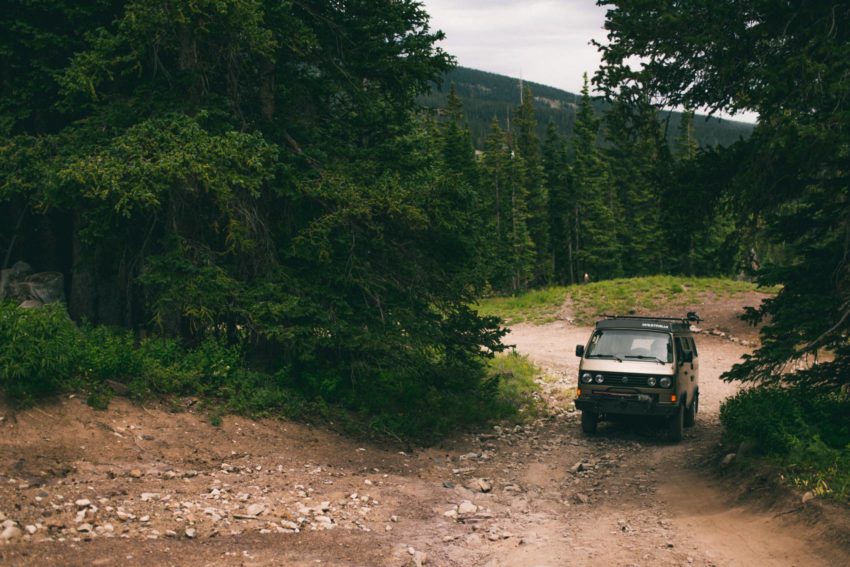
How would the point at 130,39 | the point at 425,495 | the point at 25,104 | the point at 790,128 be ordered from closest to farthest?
the point at 790,128
the point at 425,495
the point at 130,39
the point at 25,104

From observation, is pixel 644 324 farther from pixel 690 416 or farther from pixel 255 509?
pixel 255 509

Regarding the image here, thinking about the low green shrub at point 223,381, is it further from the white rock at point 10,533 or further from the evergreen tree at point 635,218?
the evergreen tree at point 635,218

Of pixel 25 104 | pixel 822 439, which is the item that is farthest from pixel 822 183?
pixel 25 104

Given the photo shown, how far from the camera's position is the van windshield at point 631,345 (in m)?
14.2

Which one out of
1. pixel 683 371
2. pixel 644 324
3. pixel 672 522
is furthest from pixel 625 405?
pixel 672 522

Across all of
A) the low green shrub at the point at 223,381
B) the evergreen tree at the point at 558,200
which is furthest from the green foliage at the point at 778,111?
the evergreen tree at the point at 558,200

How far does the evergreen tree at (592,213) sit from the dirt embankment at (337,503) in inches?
2263

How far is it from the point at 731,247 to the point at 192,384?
930 cm

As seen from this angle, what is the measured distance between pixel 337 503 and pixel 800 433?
21.9 feet

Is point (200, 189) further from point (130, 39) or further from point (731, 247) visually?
point (731, 247)

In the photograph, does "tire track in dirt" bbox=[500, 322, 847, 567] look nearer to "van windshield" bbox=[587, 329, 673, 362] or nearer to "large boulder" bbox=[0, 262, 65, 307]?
"van windshield" bbox=[587, 329, 673, 362]

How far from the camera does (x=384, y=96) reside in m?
14.8

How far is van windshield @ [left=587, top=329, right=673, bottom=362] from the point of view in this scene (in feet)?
46.5

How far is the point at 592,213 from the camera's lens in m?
69.9
